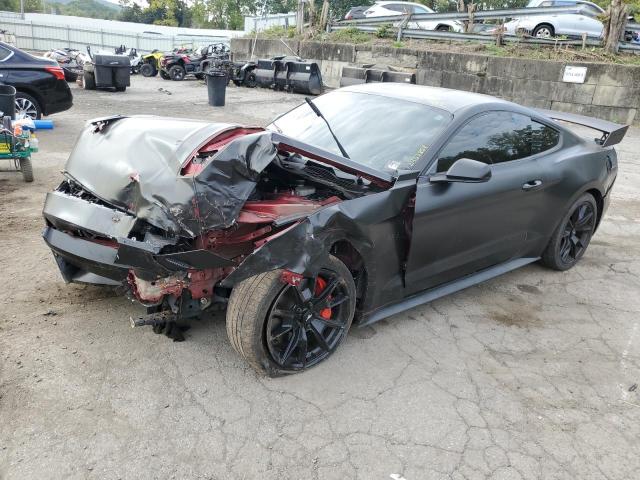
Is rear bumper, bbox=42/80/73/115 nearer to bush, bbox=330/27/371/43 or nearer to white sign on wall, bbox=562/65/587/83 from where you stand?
white sign on wall, bbox=562/65/587/83

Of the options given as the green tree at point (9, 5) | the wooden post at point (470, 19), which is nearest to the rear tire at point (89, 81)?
the wooden post at point (470, 19)

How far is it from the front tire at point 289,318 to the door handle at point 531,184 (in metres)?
1.78

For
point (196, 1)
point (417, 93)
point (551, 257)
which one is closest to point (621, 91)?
point (551, 257)

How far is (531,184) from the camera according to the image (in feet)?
13.7

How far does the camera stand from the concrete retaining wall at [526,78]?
14031 millimetres

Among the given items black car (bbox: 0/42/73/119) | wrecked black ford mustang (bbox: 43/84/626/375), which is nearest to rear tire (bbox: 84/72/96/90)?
black car (bbox: 0/42/73/119)

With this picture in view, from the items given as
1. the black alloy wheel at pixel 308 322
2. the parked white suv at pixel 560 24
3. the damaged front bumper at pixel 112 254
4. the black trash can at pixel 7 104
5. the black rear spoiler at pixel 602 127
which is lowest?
the black alloy wheel at pixel 308 322

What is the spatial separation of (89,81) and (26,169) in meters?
11.4

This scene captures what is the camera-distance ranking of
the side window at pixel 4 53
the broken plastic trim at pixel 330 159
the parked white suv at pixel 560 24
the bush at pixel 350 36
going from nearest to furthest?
the broken plastic trim at pixel 330 159
the side window at pixel 4 53
the parked white suv at pixel 560 24
the bush at pixel 350 36

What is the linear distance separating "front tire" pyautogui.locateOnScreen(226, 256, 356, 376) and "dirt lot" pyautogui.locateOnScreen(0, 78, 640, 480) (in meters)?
0.15

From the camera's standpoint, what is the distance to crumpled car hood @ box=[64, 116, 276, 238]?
275cm

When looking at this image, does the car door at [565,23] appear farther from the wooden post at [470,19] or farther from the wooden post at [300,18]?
the wooden post at [300,18]

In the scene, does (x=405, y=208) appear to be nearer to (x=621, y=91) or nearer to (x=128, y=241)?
(x=128, y=241)

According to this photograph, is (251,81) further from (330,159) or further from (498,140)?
(330,159)
